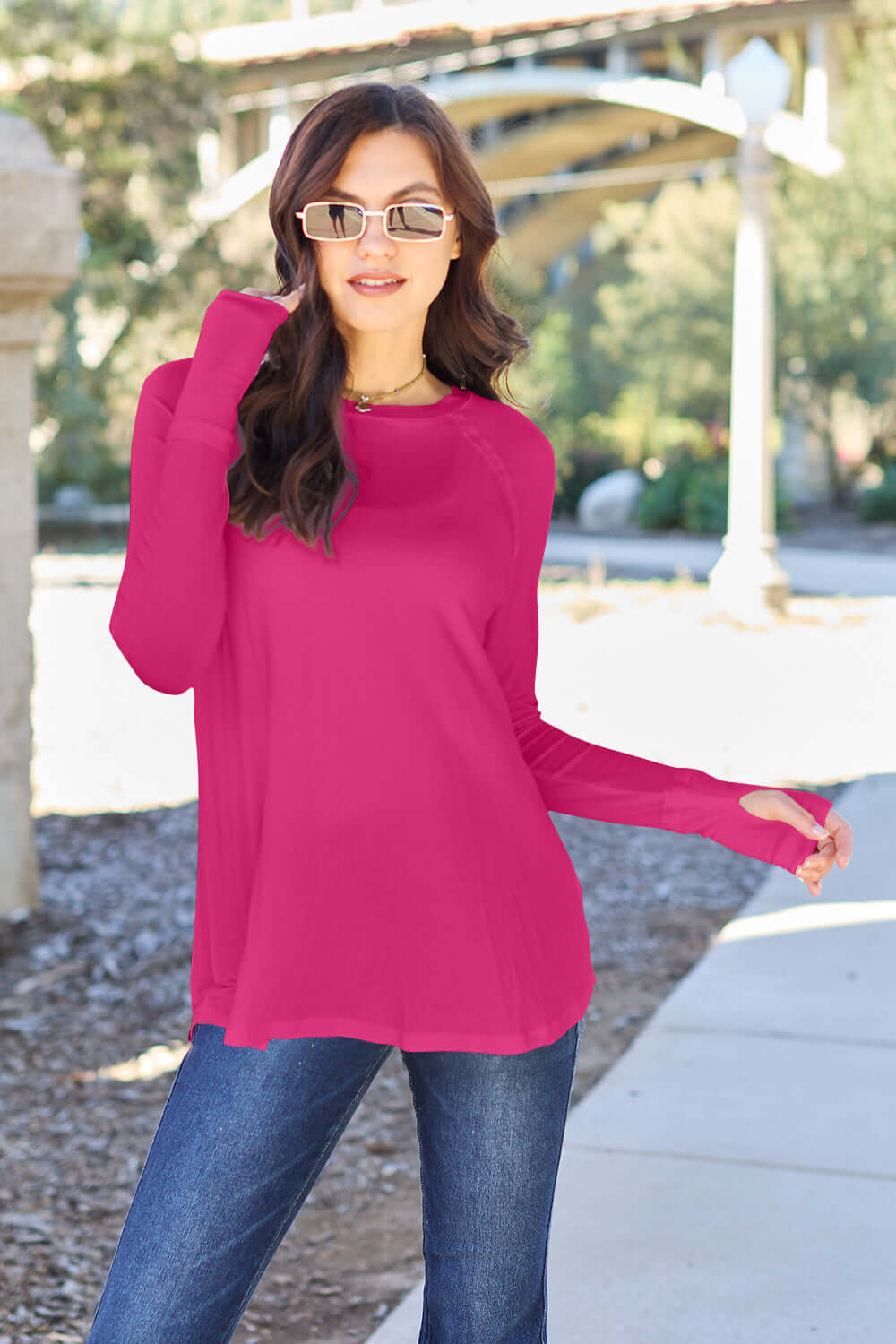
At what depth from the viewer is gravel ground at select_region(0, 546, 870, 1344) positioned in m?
3.32

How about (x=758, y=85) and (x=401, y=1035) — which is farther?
(x=758, y=85)

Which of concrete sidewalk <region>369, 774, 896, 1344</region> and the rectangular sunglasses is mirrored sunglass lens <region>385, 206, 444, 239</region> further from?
concrete sidewalk <region>369, 774, 896, 1344</region>

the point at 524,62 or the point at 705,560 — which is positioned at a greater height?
the point at 524,62

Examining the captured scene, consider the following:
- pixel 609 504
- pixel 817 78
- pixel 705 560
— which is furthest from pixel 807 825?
pixel 817 78

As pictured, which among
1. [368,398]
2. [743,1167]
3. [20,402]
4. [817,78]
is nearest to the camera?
[368,398]

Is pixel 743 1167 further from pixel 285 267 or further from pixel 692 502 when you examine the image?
pixel 692 502

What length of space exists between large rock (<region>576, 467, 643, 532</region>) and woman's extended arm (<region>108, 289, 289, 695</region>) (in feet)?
73.7

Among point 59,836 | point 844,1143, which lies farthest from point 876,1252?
point 59,836

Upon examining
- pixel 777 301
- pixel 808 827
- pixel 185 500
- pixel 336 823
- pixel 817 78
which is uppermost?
pixel 185 500

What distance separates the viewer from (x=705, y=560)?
728 inches

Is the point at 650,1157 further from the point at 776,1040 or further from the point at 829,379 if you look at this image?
the point at 829,379

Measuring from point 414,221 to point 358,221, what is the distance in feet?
0.23

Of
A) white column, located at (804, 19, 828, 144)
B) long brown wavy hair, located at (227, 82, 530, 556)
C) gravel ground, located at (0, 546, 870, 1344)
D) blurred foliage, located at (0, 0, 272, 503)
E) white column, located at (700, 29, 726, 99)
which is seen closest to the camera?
long brown wavy hair, located at (227, 82, 530, 556)

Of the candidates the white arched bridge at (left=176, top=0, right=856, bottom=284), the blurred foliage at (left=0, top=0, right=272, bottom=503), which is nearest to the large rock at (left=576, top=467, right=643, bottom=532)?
the white arched bridge at (left=176, top=0, right=856, bottom=284)
